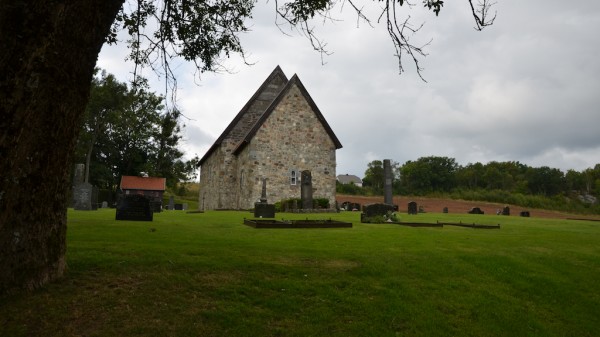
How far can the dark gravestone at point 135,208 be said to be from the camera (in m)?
12.4

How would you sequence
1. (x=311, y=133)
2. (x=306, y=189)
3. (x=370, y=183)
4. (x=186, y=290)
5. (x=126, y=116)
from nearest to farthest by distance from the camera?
(x=186, y=290) < (x=306, y=189) < (x=311, y=133) < (x=126, y=116) < (x=370, y=183)

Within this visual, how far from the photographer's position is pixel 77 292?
4.22 meters

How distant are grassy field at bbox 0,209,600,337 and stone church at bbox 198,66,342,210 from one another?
709 inches

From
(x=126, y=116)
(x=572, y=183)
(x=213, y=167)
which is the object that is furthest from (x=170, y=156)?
(x=572, y=183)

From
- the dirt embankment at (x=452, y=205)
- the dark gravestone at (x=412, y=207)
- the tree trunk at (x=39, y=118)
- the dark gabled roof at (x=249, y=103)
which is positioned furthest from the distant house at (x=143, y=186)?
the tree trunk at (x=39, y=118)

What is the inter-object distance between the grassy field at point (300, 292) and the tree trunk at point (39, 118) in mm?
407

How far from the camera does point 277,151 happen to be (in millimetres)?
26094

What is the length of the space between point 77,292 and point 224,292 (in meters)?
1.55

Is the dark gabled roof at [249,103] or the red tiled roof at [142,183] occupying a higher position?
the dark gabled roof at [249,103]

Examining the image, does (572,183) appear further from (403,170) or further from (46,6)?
(46,6)

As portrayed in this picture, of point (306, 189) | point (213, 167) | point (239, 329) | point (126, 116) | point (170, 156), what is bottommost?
point (239, 329)

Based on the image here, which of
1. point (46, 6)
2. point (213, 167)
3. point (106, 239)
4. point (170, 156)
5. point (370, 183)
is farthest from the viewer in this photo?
point (370, 183)

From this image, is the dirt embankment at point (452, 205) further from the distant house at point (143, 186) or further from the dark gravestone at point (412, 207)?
the distant house at point (143, 186)

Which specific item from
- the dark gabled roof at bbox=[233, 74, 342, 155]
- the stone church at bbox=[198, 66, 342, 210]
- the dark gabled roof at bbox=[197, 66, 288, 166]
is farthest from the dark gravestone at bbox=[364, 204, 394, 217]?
the dark gabled roof at bbox=[197, 66, 288, 166]
